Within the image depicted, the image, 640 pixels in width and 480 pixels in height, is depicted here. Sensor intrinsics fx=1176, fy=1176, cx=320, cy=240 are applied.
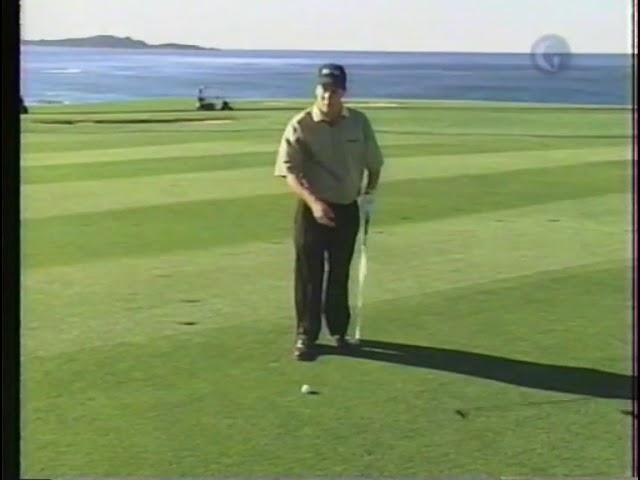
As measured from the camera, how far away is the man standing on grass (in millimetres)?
4023

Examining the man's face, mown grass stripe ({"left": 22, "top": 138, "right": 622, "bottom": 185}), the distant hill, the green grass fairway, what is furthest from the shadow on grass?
the distant hill

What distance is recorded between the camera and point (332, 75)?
3.95 m

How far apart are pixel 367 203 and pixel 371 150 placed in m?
0.19

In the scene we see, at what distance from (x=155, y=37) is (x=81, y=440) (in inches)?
54.7

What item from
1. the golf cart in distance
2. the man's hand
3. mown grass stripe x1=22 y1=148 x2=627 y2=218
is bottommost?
the man's hand

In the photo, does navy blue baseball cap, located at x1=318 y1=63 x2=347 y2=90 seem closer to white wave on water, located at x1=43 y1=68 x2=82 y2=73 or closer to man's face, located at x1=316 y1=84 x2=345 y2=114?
man's face, located at x1=316 y1=84 x2=345 y2=114

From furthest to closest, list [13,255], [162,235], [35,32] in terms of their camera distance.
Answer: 1. [162,235]
2. [35,32]
3. [13,255]

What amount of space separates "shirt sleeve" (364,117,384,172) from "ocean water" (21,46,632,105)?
12 centimetres

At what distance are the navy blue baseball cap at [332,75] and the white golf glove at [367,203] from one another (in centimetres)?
41

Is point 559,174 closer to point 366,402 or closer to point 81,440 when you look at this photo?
point 366,402

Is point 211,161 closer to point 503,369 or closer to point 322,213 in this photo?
point 322,213

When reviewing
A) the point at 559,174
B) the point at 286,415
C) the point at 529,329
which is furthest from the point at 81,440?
the point at 559,174

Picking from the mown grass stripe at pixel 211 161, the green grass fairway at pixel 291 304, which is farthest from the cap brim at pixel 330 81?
the mown grass stripe at pixel 211 161

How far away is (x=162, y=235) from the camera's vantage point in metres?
4.38
